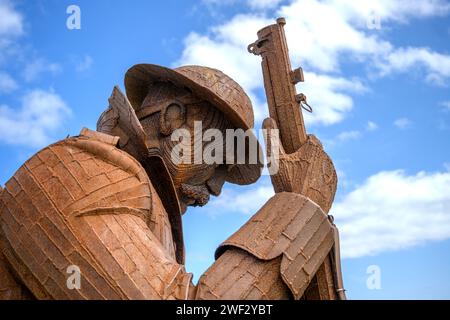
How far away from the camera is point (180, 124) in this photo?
4.71 meters

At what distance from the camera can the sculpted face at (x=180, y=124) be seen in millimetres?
4656

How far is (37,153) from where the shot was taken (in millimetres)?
4062

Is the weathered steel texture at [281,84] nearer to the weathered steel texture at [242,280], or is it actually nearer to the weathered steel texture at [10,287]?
the weathered steel texture at [242,280]

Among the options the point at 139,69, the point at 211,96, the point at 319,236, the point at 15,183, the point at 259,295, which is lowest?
the point at 259,295

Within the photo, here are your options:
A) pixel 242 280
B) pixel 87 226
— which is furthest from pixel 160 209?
pixel 242 280

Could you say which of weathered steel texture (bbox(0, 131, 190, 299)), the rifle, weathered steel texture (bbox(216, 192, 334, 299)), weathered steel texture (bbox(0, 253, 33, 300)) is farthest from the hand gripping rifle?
weathered steel texture (bbox(0, 253, 33, 300))

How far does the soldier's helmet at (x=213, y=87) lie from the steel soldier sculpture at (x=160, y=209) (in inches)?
0.6

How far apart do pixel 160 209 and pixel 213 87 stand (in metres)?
1.05

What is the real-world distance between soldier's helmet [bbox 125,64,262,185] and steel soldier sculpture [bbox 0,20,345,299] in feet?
0.05

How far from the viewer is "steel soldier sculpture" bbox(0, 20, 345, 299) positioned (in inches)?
141

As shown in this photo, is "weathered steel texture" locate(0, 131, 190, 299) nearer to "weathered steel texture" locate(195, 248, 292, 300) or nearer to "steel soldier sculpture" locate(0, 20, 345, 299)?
"steel soldier sculpture" locate(0, 20, 345, 299)
